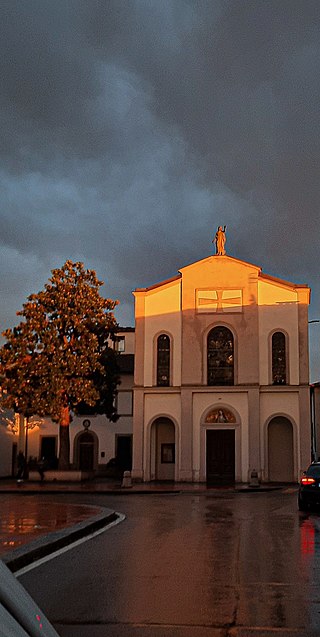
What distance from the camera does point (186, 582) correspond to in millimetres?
8961

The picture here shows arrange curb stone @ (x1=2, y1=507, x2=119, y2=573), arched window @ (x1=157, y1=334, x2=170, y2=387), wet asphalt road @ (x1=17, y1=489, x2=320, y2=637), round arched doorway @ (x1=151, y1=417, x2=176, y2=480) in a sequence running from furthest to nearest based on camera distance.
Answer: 1. round arched doorway @ (x1=151, y1=417, x2=176, y2=480)
2. arched window @ (x1=157, y1=334, x2=170, y2=387)
3. curb stone @ (x1=2, y1=507, x2=119, y2=573)
4. wet asphalt road @ (x1=17, y1=489, x2=320, y2=637)

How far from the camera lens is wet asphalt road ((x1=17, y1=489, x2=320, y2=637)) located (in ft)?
22.4

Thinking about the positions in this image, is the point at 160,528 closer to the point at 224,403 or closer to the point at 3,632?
the point at 3,632

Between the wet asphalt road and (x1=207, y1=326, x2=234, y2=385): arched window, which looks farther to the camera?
(x1=207, y1=326, x2=234, y2=385): arched window

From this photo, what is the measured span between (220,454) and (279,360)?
6142mm

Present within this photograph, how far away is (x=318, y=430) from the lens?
4728 centimetres

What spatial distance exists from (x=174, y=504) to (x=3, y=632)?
22.8 metres

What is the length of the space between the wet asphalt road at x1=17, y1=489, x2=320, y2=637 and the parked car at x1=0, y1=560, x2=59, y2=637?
5032mm

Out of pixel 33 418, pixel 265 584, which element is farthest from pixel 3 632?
pixel 33 418

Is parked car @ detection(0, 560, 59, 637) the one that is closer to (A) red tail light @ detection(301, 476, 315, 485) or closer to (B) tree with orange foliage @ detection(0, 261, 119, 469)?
(A) red tail light @ detection(301, 476, 315, 485)

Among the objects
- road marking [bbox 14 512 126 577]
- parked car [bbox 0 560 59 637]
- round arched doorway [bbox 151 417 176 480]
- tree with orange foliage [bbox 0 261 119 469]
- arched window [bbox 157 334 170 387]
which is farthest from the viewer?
round arched doorway [bbox 151 417 176 480]

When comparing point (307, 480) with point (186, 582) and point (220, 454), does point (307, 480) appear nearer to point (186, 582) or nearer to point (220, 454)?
point (186, 582)

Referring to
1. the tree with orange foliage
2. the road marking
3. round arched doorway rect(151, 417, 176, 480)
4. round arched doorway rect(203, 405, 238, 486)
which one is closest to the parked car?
the road marking

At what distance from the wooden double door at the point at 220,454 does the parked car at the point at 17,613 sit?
3796 centimetres
